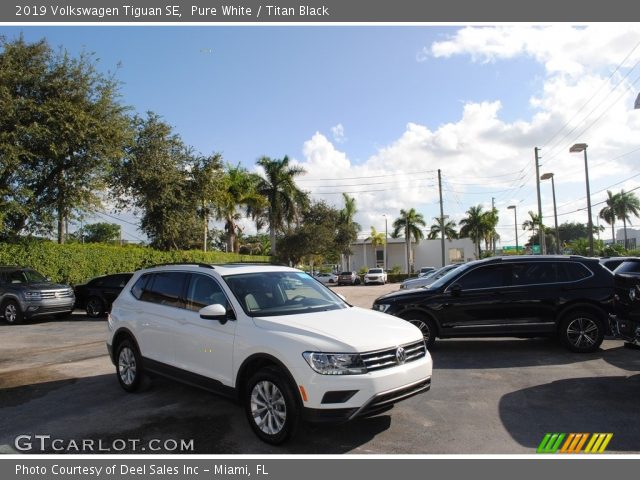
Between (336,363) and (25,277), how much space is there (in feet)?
49.2

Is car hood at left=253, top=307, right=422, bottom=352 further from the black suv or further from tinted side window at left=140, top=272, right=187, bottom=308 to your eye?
the black suv

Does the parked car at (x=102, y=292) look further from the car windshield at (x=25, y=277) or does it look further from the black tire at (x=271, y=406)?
the black tire at (x=271, y=406)

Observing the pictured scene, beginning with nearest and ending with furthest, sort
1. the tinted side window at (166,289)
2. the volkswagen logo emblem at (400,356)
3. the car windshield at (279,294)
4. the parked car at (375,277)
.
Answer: the volkswagen logo emblem at (400,356)
the car windshield at (279,294)
the tinted side window at (166,289)
the parked car at (375,277)

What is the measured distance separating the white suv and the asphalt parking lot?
41 centimetres

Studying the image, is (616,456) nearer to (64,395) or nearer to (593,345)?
(593,345)

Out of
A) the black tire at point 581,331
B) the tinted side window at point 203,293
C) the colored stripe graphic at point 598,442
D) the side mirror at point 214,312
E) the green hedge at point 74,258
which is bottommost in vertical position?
the colored stripe graphic at point 598,442

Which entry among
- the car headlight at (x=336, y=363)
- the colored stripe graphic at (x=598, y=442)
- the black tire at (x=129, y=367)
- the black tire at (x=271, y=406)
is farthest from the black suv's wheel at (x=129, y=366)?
the colored stripe graphic at (x=598, y=442)

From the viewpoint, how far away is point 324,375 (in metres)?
4.35

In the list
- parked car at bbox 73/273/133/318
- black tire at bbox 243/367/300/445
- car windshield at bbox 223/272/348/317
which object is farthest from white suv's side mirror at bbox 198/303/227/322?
parked car at bbox 73/273/133/318

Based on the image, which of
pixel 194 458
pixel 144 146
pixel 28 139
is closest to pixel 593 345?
pixel 194 458

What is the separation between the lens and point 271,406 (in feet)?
15.4

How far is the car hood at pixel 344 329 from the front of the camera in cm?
450

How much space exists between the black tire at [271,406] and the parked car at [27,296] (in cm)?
1281

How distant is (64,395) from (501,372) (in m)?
6.30
